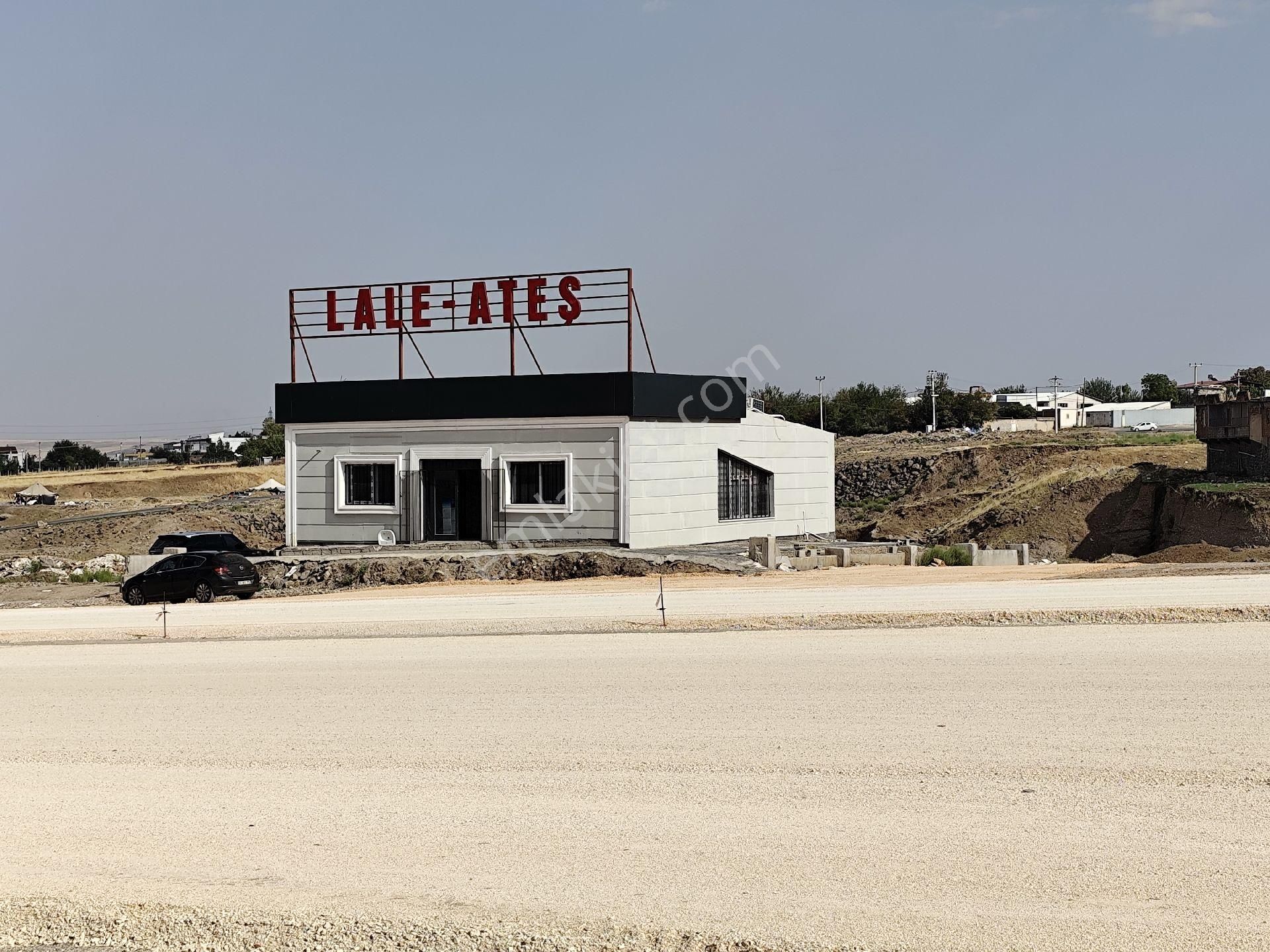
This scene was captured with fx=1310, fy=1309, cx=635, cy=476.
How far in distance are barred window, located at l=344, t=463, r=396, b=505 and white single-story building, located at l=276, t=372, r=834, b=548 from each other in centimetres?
4

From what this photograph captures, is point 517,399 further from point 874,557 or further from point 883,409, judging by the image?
point 883,409

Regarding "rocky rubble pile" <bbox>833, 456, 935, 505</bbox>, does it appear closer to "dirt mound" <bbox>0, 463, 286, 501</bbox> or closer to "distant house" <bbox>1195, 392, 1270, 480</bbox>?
"distant house" <bbox>1195, 392, 1270, 480</bbox>

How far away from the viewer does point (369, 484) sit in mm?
37438

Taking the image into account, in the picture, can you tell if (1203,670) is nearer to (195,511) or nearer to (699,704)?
(699,704)

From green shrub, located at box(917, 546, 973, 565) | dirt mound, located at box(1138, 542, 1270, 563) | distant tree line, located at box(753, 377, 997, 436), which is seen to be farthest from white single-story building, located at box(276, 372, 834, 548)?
distant tree line, located at box(753, 377, 997, 436)

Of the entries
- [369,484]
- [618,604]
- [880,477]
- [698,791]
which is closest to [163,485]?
[880,477]

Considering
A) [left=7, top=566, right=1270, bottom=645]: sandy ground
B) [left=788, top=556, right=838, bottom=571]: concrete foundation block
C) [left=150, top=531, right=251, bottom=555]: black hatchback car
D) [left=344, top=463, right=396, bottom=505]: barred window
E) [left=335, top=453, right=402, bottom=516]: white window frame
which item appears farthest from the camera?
[left=150, top=531, right=251, bottom=555]: black hatchback car

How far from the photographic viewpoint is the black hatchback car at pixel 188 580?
3381cm

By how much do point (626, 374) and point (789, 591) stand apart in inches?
336

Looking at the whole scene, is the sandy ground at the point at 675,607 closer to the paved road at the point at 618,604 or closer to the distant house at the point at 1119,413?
the paved road at the point at 618,604

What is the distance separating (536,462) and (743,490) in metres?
7.12

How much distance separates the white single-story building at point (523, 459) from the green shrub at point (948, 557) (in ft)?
17.3

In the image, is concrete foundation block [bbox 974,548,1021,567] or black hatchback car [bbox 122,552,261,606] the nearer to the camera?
black hatchback car [bbox 122,552,261,606]

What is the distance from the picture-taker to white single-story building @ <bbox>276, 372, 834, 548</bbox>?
3488 cm
